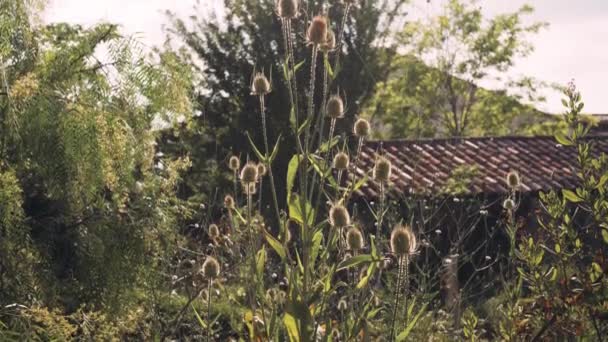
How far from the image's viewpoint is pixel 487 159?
19.0 metres

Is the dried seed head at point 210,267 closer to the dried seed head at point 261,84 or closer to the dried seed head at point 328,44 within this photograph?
the dried seed head at point 261,84

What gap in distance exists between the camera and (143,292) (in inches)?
237

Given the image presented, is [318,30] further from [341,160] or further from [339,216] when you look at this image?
[339,216]

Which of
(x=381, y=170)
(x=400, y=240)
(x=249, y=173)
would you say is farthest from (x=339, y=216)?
(x=249, y=173)

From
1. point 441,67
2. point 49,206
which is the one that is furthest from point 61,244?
point 441,67

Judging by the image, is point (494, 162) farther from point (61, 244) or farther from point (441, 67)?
point (61, 244)

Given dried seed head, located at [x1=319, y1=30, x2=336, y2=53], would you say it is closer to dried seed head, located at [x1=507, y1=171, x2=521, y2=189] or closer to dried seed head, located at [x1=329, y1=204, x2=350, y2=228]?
dried seed head, located at [x1=329, y1=204, x2=350, y2=228]

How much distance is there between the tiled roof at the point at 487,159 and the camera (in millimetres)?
17578

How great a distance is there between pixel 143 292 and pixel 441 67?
79.6ft

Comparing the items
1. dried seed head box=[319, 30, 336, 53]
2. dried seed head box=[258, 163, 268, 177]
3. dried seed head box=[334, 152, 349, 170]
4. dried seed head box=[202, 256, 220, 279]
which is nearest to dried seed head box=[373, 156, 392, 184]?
dried seed head box=[334, 152, 349, 170]

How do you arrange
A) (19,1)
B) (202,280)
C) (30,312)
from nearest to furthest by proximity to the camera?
(30,312), (19,1), (202,280)

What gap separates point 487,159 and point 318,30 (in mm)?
15786

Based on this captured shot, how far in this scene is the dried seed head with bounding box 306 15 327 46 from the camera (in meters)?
3.60

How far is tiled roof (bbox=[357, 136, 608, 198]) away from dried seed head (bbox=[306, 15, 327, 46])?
1313 cm
